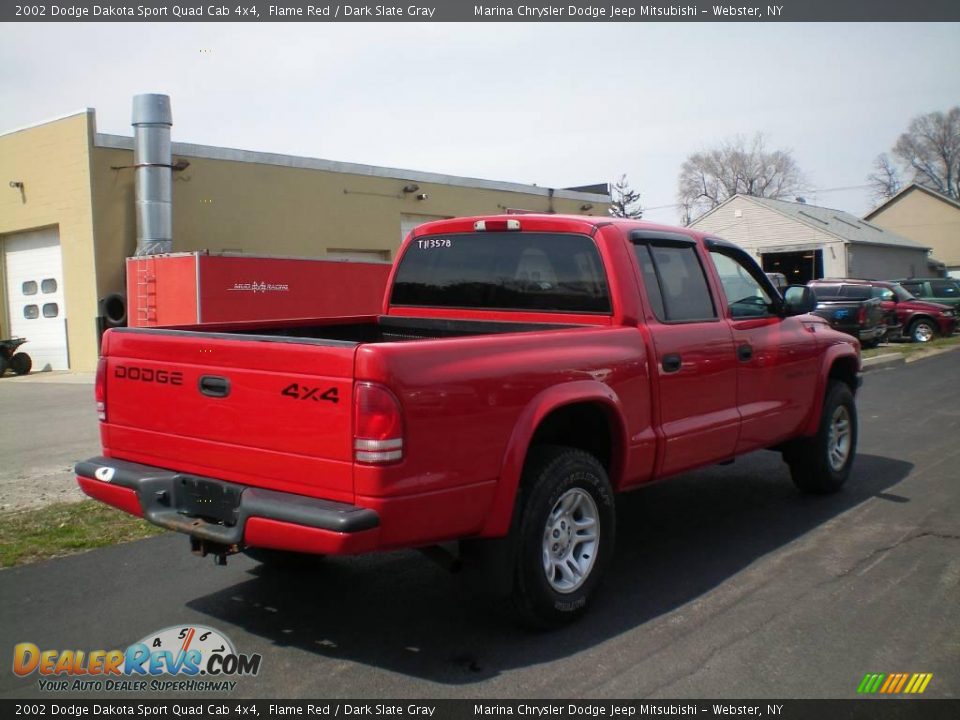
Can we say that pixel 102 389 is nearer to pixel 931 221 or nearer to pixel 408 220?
pixel 408 220

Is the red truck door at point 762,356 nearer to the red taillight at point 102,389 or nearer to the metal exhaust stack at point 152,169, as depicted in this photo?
the red taillight at point 102,389

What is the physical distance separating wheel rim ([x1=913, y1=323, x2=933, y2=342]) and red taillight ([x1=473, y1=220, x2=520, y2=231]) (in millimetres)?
21446

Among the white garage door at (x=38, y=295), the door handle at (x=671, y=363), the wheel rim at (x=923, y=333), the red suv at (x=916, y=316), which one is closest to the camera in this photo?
the door handle at (x=671, y=363)

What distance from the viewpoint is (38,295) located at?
19469mm

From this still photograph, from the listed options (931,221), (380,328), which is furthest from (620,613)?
(931,221)

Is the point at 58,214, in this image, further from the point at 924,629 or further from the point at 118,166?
the point at 924,629

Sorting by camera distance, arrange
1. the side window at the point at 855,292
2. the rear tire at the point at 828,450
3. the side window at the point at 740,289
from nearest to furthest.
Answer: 1. the side window at the point at 740,289
2. the rear tire at the point at 828,450
3. the side window at the point at 855,292

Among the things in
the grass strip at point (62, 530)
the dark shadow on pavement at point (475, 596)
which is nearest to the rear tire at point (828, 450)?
the dark shadow on pavement at point (475, 596)

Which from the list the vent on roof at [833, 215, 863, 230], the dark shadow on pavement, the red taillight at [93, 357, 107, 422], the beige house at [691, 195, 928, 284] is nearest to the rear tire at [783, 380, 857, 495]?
the dark shadow on pavement

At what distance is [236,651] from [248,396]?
3.92 ft

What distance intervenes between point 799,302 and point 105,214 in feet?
52.3
